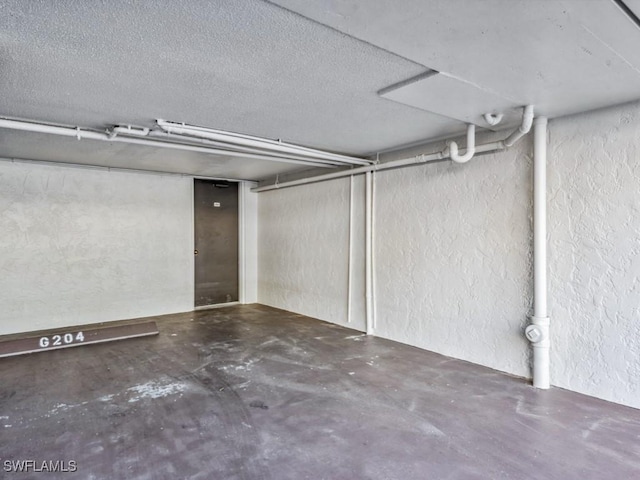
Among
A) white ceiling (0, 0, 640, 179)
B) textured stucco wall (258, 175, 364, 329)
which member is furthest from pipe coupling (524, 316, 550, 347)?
textured stucco wall (258, 175, 364, 329)

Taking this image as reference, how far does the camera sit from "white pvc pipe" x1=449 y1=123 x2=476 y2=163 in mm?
3307

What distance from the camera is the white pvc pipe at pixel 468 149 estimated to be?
3.31 meters

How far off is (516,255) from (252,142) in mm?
2562

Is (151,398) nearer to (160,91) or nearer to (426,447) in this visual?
(426,447)

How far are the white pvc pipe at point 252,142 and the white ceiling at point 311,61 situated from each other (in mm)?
119

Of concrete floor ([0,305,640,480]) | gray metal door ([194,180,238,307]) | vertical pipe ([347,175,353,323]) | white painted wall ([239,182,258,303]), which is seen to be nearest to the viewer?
concrete floor ([0,305,640,480])

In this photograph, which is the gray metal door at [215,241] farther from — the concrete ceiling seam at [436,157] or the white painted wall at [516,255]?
the white painted wall at [516,255]

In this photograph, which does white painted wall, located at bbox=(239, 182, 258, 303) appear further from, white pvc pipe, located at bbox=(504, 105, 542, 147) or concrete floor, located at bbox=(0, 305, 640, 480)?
white pvc pipe, located at bbox=(504, 105, 542, 147)

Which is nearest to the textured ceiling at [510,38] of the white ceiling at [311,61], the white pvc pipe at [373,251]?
the white ceiling at [311,61]

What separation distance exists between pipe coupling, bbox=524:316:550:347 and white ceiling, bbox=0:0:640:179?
5.12 feet

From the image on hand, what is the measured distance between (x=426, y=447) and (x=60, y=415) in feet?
7.68

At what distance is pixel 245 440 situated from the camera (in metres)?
2.27

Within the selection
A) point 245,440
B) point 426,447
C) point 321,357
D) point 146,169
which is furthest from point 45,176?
point 426,447

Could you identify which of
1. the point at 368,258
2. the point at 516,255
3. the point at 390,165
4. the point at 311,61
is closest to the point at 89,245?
the point at 368,258
